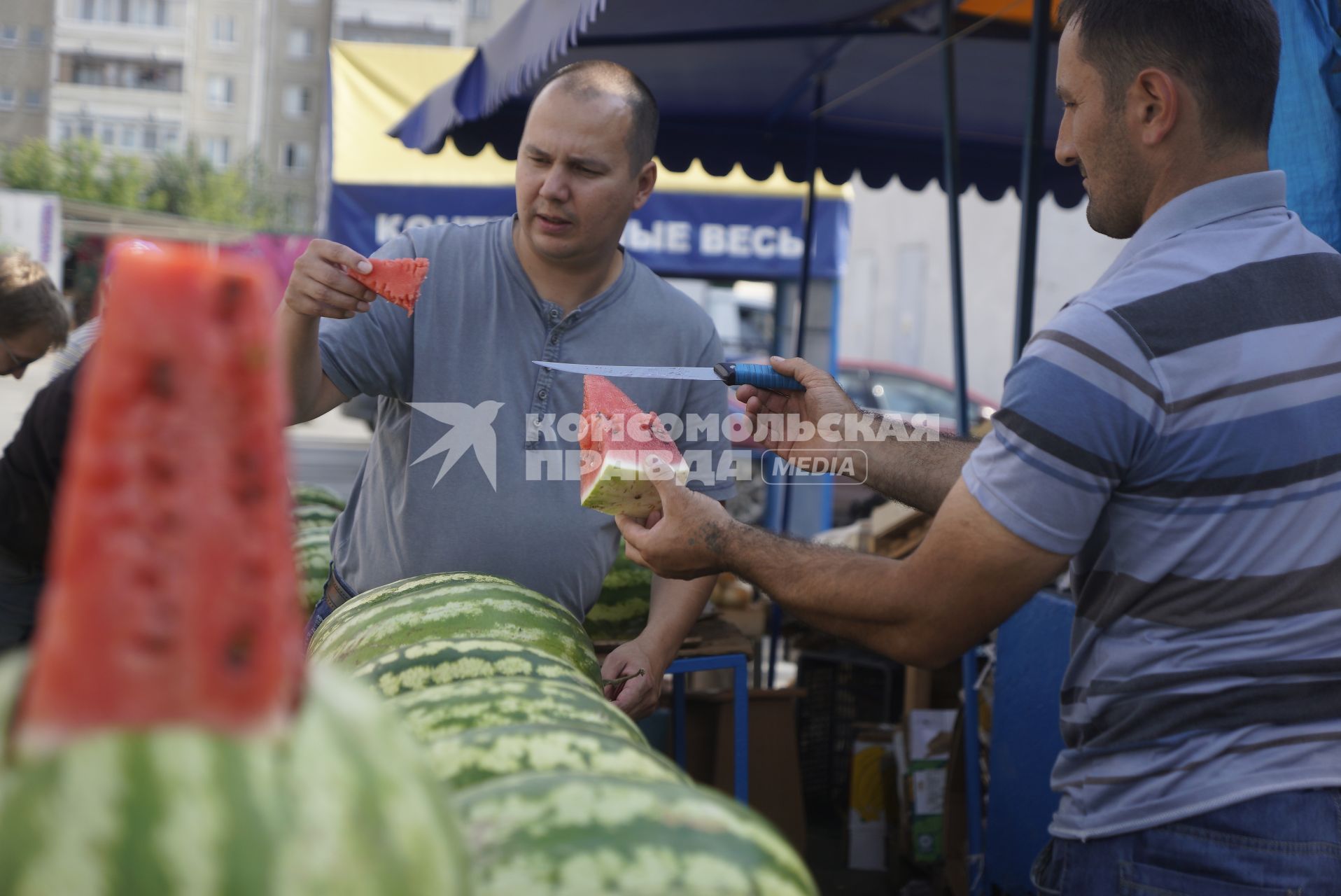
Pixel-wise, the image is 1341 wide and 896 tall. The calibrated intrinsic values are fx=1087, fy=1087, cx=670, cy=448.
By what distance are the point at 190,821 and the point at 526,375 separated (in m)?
2.28

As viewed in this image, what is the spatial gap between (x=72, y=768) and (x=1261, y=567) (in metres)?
1.65

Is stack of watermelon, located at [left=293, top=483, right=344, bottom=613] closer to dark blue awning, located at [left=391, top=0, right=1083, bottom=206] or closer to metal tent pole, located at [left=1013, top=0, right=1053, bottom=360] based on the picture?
dark blue awning, located at [left=391, top=0, right=1083, bottom=206]

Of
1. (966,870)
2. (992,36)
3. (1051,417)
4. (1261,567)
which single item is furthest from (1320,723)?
(992,36)

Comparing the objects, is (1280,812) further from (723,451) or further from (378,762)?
(723,451)

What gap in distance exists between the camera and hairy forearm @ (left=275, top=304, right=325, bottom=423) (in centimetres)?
251

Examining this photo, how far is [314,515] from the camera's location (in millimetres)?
4555

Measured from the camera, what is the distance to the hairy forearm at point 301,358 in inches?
98.9

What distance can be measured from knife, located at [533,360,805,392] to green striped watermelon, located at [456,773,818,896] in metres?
1.52

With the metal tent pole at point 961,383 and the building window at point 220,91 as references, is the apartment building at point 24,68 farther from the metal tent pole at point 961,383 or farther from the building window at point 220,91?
the metal tent pole at point 961,383

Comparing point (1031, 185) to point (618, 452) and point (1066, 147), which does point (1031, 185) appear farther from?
point (618, 452)

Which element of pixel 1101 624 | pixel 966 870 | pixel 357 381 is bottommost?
pixel 966 870

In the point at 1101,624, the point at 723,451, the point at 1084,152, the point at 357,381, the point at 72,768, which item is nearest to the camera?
the point at 72,768

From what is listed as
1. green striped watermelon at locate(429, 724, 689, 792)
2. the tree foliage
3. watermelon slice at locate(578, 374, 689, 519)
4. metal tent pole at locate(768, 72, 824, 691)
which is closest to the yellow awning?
metal tent pole at locate(768, 72, 824, 691)

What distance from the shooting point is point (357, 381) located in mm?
2773
